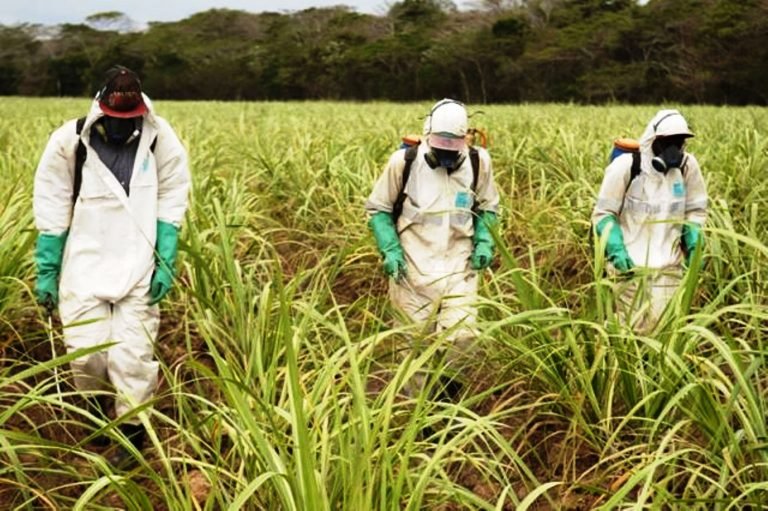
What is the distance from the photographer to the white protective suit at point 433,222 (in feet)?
12.3

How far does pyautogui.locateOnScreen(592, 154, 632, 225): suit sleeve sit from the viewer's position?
3.91m

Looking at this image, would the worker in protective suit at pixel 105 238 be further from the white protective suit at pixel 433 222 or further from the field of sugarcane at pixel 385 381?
the white protective suit at pixel 433 222

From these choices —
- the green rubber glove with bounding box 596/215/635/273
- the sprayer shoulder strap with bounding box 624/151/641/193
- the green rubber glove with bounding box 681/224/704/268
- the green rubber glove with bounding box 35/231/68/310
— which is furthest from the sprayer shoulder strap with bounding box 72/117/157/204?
the green rubber glove with bounding box 681/224/704/268

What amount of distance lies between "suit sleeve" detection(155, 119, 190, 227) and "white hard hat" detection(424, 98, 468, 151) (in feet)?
3.52

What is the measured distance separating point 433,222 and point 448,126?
452 mm

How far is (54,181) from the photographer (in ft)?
10.3

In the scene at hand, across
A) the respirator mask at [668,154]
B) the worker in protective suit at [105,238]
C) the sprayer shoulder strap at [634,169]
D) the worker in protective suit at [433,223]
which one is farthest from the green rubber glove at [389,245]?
the respirator mask at [668,154]

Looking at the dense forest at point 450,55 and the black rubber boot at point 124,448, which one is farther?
the dense forest at point 450,55

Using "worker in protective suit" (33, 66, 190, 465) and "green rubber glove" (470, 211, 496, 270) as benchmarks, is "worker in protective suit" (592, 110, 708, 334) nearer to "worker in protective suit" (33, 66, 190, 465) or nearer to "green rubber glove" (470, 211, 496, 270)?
"green rubber glove" (470, 211, 496, 270)

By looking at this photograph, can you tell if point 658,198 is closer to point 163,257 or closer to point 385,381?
point 385,381

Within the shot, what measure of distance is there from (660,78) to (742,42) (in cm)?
297

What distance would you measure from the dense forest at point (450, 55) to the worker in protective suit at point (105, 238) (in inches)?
926

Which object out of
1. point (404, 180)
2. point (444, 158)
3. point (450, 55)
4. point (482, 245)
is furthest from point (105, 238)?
point (450, 55)

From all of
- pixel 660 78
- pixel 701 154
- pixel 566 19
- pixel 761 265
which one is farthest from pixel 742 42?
pixel 761 265
